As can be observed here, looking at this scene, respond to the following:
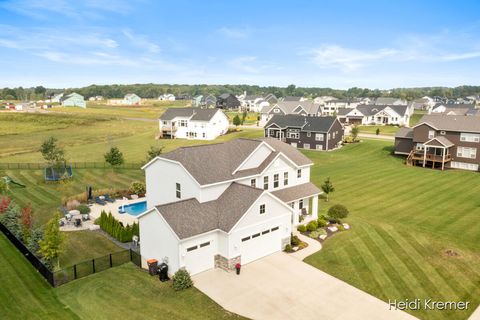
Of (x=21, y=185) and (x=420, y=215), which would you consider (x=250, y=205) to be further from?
(x=21, y=185)

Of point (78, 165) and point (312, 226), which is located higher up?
point (78, 165)

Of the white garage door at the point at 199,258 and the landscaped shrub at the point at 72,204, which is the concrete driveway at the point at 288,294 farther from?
the landscaped shrub at the point at 72,204

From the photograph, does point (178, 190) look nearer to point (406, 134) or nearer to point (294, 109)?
point (406, 134)

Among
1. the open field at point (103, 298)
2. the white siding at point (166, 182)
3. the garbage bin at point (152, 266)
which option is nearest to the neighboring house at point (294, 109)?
the white siding at point (166, 182)

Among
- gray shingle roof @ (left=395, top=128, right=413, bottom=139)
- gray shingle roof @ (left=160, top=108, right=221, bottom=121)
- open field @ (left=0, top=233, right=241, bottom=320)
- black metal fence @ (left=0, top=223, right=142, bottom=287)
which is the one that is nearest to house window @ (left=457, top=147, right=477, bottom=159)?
gray shingle roof @ (left=395, top=128, right=413, bottom=139)

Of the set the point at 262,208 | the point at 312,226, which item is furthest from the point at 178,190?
the point at 312,226

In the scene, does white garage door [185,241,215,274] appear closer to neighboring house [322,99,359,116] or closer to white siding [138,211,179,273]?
white siding [138,211,179,273]
